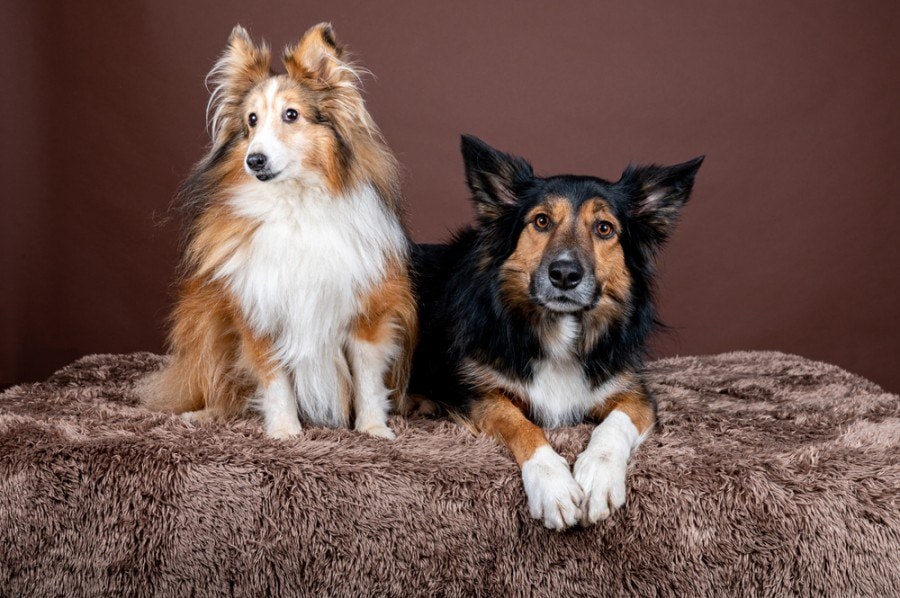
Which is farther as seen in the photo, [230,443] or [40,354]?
[40,354]

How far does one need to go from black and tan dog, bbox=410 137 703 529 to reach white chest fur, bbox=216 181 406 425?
398 millimetres

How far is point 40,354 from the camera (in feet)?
13.7

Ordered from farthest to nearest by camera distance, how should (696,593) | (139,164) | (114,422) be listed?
(139,164) < (114,422) < (696,593)

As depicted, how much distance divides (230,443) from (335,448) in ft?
1.01

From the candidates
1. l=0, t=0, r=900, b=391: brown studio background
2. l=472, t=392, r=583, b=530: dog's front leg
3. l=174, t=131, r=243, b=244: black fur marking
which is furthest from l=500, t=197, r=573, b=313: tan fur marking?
l=0, t=0, r=900, b=391: brown studio background

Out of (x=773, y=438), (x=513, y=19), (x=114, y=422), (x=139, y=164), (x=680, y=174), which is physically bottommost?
(x=114, y=422)

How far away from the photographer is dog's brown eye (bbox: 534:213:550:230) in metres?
2.51

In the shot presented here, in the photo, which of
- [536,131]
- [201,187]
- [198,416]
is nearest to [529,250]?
[201,187]

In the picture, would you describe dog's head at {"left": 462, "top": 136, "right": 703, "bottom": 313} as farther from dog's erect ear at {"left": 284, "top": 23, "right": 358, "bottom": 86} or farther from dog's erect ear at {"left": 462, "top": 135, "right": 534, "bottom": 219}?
dog's erect ear at {"left": 284, "top": 23, "right": 358, "bottom": 86}

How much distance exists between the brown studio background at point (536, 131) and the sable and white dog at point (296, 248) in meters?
1.48

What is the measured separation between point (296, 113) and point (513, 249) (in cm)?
82

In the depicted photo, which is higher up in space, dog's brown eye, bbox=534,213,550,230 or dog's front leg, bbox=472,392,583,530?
dog's brown eye, bbox=534,213,550,230

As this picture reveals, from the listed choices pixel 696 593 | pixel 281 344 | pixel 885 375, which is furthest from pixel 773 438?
pixel 885 375

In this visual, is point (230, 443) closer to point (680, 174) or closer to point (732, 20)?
point (680, 174)
